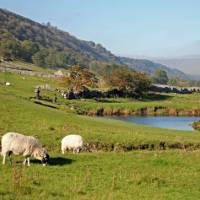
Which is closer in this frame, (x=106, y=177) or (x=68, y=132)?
(x=106, y=177)

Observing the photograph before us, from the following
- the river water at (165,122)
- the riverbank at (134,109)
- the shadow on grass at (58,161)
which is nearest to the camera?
the shadow on grass at (58,161)

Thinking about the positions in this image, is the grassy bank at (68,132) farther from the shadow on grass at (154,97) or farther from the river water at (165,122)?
the shadow on grass at (154,97)

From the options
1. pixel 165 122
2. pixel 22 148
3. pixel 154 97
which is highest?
pixel 154 97

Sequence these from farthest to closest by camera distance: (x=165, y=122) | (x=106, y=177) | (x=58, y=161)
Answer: (x=165, y=122), (x=58, y=161), (x=106, y=177)

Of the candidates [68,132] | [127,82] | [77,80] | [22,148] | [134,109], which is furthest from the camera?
[127,82]

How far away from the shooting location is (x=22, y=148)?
1009 inches

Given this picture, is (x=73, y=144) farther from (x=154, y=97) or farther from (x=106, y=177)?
(x=154, y=97)

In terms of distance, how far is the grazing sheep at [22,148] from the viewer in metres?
25.6

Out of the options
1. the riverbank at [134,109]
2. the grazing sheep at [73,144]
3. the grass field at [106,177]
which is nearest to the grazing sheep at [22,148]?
the grass field at [106,177]

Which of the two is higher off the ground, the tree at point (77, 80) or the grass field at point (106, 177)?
the tree at point (77, 80)

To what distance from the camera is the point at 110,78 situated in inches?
5915

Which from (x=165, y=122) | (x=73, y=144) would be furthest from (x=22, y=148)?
(x=165, y=122)

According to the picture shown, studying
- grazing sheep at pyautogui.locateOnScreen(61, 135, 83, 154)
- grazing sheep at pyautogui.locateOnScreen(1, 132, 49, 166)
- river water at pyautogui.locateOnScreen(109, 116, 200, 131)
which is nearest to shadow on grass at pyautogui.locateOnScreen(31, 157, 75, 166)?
grazing sheep at pyautogui.locateOnScreen(1, 132, 49, 166)

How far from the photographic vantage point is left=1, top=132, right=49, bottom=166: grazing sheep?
2561 cm
